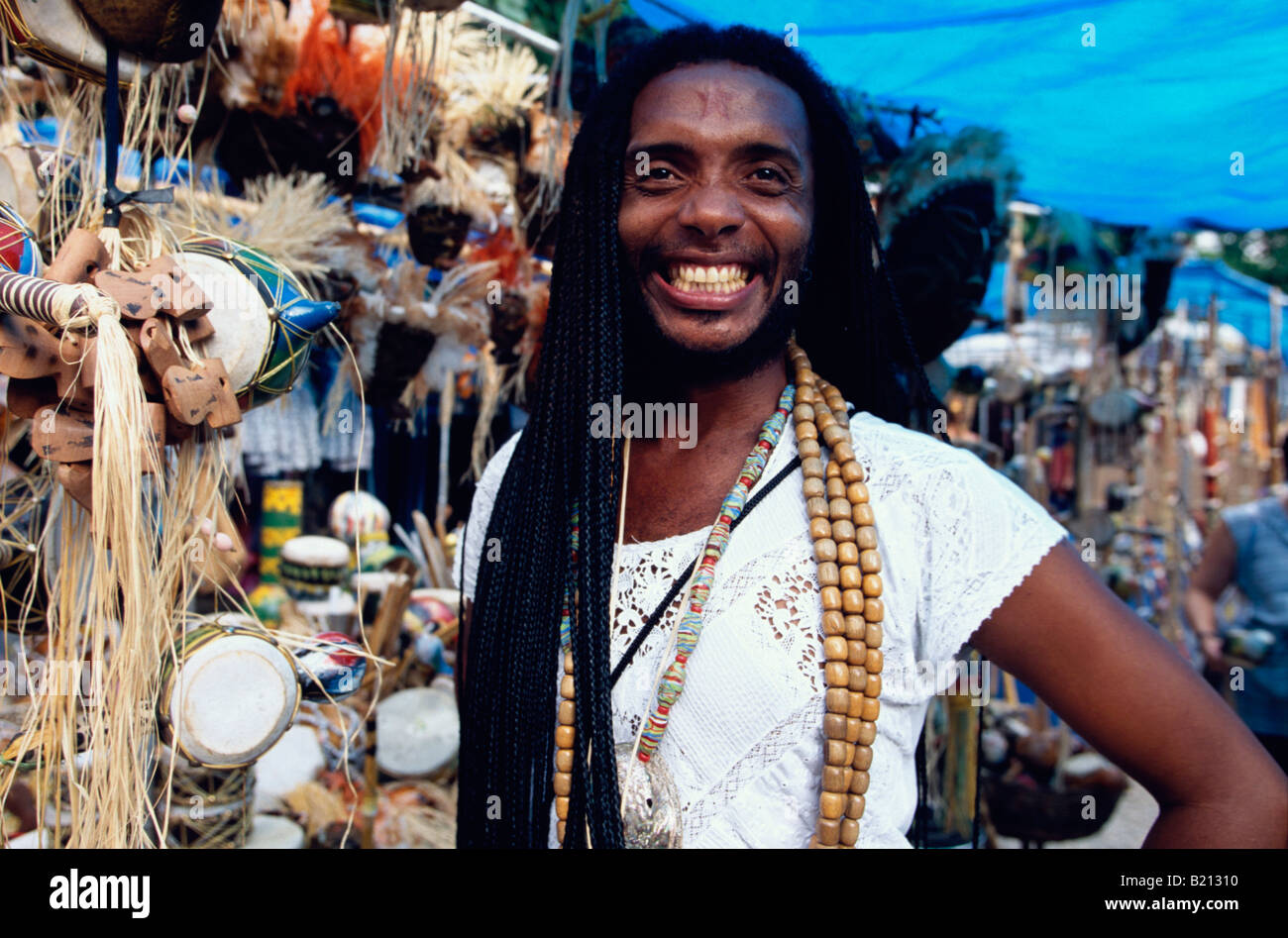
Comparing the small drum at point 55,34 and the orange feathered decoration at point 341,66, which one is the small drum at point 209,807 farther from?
the orange feathered decoration at point 341,66

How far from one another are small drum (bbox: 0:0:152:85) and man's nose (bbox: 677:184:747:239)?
2.79ft

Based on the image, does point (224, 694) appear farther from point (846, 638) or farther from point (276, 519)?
point (276, 519)

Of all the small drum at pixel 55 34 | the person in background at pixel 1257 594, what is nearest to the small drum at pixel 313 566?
the small drum at pixel 55 34

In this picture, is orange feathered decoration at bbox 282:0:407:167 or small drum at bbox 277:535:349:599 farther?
small drum at bbox 277:535:349:599

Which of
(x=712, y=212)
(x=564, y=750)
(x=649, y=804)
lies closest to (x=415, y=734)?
(x=564, y=750)

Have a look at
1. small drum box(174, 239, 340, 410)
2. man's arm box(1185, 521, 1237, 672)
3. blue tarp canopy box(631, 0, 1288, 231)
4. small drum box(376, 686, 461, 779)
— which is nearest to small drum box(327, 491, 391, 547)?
small drum box(376, 686, 461, 779)

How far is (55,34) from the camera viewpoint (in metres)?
1.18

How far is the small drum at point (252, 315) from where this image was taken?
1233 mm

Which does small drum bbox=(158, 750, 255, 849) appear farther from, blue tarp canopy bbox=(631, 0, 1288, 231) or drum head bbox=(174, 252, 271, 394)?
blue tarp canopy bbox=(631, 0, 1288, 231)

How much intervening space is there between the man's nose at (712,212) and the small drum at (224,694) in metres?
0.93

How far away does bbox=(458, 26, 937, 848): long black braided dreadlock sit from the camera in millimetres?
1301

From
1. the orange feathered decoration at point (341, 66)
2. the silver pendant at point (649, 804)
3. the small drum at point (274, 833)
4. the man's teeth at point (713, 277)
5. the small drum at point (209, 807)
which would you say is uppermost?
the orange feathered decoration at point (341, 66)
